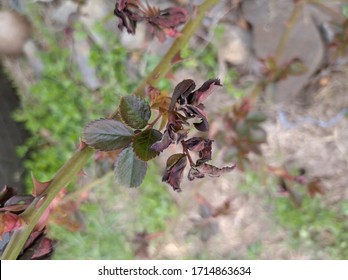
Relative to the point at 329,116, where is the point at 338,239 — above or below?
below

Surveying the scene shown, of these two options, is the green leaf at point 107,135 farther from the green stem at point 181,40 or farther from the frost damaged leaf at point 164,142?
the green stem at point 181,40

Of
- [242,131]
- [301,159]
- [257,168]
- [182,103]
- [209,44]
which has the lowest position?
[182,103]

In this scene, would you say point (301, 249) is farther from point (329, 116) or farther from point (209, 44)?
point (209, 44)

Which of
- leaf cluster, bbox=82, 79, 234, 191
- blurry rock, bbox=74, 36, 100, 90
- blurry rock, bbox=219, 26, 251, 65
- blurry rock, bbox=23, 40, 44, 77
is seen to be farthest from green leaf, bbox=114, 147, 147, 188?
blurry rock, bbox=23, 40, 44, 77

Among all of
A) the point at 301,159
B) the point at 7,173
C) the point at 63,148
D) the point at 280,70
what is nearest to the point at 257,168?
the point at 301,159

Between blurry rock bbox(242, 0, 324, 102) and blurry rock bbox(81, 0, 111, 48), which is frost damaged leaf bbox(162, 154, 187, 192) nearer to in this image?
blurry rock bbox(242, 0, 324, 102)
